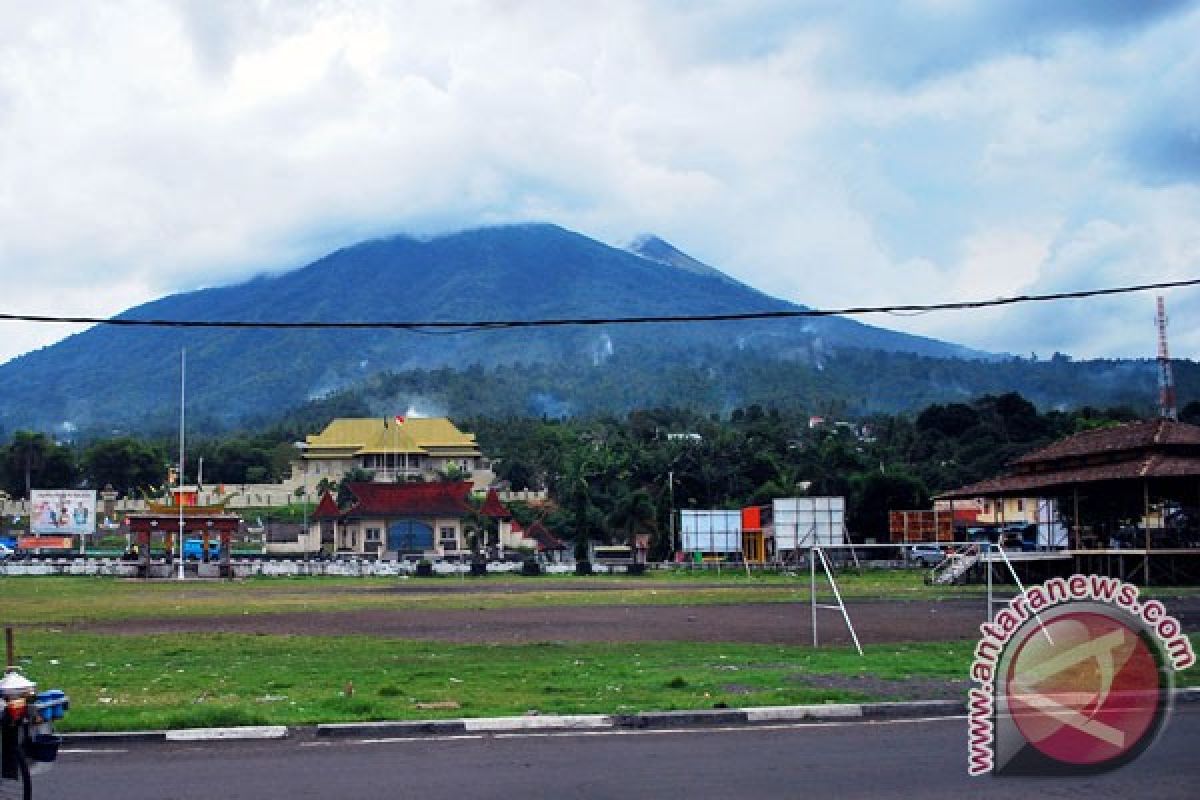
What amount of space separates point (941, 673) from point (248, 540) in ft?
348

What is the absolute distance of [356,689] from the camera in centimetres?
1576

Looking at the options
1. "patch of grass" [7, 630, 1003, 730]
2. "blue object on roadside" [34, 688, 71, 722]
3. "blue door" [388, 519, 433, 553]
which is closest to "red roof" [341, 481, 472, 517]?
"blue door" [388, 519, 433, 553]

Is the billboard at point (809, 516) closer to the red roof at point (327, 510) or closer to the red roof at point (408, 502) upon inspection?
the red roof at point (408, 502)

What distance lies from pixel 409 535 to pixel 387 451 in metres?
53.4

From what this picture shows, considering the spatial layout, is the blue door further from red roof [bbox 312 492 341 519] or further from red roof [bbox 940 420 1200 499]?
red roof [bbox 940 420 1200 499]

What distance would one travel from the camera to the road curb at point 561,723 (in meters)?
12.4

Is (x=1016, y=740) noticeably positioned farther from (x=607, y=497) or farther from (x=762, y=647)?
(x=607, y=497)

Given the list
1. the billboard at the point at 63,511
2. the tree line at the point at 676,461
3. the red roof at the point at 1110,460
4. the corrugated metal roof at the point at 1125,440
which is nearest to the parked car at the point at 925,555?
the tree line at the point at 676,461

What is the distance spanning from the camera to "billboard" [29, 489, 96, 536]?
284 feet

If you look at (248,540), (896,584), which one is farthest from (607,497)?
(896,584)

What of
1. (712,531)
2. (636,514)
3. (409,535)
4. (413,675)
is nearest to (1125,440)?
(712,531)

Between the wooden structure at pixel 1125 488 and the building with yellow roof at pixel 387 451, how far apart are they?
99833 millimetres

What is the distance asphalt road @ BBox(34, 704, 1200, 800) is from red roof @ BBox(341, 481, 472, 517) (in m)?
88.9

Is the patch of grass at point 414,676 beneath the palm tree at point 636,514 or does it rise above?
beneath
